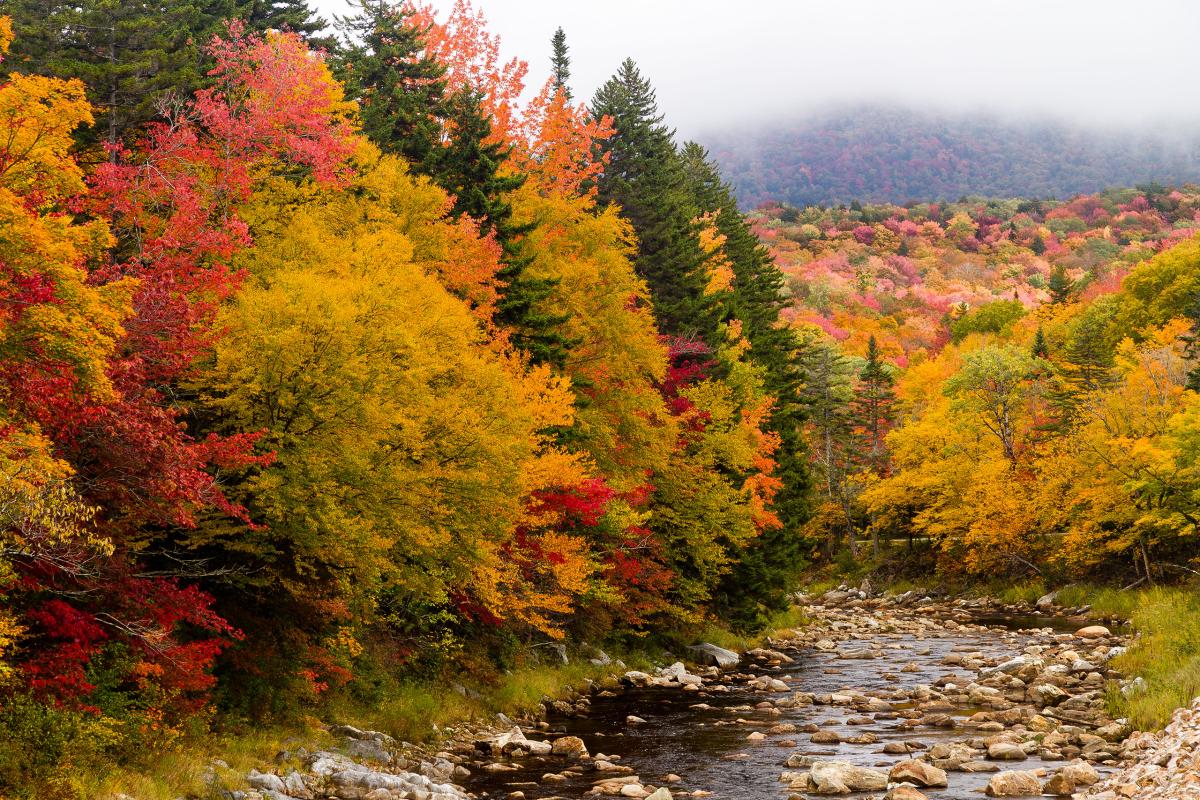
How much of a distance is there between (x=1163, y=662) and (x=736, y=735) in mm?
10990

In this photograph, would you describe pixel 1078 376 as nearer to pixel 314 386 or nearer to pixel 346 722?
pixel 346 722

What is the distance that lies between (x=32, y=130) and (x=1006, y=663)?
31.7 m

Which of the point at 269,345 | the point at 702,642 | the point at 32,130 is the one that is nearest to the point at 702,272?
the point at 702,642

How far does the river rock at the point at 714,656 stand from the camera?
37.4 meters

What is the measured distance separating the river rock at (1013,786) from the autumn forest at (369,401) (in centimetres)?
1176

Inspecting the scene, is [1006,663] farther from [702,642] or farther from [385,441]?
[385,441]

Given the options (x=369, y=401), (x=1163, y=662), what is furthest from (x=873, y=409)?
(x=369, y=401)

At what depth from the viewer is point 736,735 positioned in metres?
24.3

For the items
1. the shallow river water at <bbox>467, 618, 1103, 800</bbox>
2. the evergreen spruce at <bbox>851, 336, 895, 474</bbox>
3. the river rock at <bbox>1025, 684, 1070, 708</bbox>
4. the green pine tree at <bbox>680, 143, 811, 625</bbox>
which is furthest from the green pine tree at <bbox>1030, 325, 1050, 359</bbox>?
the river rock at <bbox>1025, 684, 1070, 708</bbox>

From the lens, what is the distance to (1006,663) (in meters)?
33.2

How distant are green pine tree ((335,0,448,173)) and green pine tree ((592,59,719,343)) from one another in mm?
10803

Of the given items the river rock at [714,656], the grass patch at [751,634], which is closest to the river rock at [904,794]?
the river rock at [714,656]

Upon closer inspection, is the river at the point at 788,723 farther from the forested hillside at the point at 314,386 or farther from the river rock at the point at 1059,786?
the forested hillside at the point at 314,386

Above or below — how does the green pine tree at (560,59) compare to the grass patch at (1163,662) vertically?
above
